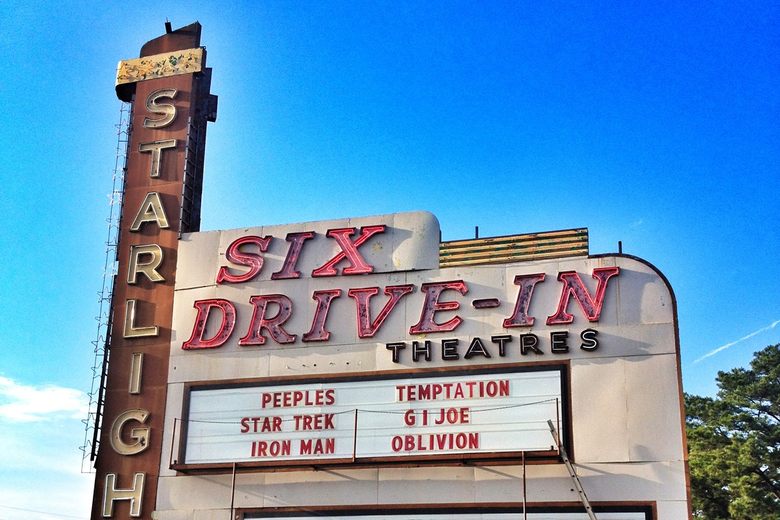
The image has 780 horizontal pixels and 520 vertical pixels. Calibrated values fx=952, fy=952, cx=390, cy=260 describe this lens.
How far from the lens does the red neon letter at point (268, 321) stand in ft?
76.3

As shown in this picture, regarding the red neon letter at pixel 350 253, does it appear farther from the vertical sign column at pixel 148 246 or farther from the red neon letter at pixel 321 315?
the vertical sign column at pixel 148 246

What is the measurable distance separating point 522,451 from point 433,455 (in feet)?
6.63

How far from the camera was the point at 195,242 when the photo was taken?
981 inches

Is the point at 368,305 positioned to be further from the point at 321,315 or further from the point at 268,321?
the point at 268,321

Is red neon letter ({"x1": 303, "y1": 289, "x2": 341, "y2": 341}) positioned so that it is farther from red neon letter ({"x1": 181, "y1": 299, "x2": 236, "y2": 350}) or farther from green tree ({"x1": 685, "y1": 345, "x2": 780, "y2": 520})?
green tree ({"x1": 685, "y1": 345, "x2": 780, "y2": 520})

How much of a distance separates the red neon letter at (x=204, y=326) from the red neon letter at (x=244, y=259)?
0.65 meters

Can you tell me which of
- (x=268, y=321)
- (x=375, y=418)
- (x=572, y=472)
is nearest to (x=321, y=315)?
(x=268, y=321)

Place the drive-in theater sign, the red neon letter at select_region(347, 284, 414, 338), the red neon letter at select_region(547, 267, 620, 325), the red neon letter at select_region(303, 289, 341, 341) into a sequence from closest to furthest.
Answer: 1. the drive-in theater sign
2. the red neon letter at select_region(547, 267, 620, 325)
3. the red neon letter at select_region(347, 284, 414, 338)
4. the red neon letter at select_region(303, 289, 341, 341)

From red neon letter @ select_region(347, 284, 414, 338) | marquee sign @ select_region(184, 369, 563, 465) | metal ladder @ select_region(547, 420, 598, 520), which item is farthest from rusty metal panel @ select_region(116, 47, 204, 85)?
metal ladder @ select_region(547, 420, 598, 520)

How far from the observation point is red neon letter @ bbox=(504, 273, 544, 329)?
71.2 ft

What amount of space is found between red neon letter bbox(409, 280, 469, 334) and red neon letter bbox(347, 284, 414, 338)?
19.6 inches

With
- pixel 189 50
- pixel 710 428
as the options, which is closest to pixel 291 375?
pixel 189 50

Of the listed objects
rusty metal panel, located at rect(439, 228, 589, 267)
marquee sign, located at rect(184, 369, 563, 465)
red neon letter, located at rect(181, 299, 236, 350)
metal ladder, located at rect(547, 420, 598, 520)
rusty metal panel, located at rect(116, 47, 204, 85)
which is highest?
rusty metal panel, located at rect(116, 47, 204, 85)

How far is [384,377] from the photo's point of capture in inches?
867
